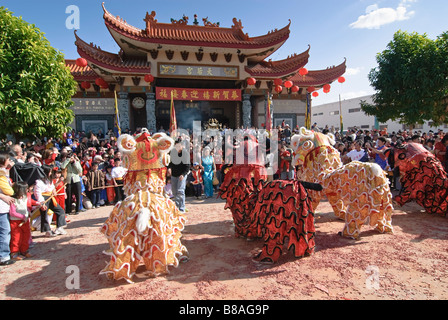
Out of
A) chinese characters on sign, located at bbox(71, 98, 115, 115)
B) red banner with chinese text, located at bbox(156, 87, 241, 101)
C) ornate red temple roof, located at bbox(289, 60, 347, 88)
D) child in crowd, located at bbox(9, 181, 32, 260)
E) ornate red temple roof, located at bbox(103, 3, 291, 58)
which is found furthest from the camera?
ornate red temple roof, located at bbox(289, 60, 347, 88)

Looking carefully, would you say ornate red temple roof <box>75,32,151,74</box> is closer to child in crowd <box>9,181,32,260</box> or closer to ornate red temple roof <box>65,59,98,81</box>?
ornate red temple roof <box>65,59,98,81</box>

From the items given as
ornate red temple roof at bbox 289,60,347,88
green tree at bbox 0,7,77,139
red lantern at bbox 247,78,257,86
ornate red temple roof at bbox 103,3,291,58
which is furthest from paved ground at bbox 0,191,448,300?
ornate red temple roof at bbox 289,60,347,88

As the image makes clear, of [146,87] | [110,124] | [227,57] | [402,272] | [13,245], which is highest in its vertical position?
[227,57]

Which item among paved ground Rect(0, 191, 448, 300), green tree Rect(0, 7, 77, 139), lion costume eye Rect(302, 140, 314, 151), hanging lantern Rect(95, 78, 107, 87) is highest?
hanging lantern Rect(95, 78, 107, 87)

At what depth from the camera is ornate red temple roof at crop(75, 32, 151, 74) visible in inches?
443

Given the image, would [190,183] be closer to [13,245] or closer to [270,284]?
[13,245]

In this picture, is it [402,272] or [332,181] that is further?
[332,181]

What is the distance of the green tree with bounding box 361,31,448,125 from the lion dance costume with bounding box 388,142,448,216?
913 centimetres

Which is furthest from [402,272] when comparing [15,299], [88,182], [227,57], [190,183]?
[227,57]

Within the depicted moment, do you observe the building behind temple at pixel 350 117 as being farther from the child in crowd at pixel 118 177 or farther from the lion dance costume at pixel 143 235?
the lion dance costume at pixel 143 235

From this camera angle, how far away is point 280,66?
14289 millimetres

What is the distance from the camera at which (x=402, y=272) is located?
3244 mm

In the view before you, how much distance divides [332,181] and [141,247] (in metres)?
3.25

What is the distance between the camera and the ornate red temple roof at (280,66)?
13.4 metres
